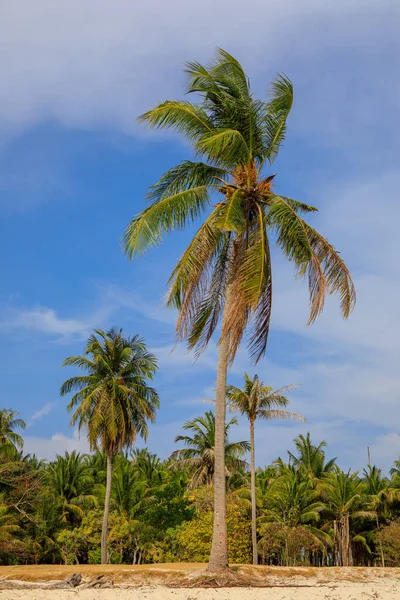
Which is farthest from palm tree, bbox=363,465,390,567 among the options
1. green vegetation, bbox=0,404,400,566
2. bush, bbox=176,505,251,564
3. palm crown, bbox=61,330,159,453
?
palm crown, bbox=61,330,159,453

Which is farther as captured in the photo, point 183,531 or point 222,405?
point 183,531

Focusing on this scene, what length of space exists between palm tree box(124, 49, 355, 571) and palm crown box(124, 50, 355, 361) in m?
0.03

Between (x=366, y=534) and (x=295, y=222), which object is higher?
(x=295, y=222)

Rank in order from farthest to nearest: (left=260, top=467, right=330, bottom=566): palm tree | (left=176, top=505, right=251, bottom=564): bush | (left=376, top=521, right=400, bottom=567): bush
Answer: (left=260, top=467, right=330, bottom=566): palm tree
(left=376, top=521, right=400, bottom=567): bush
(left=176, top=505, right=251, bottom=564): bush

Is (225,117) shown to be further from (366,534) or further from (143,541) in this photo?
(366,534)

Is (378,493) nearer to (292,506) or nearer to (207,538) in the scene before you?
(292,506)

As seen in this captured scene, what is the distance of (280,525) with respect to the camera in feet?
127

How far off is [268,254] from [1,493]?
26.7m

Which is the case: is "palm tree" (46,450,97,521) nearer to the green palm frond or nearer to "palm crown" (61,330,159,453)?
"palm crown" (61,330,159,453)

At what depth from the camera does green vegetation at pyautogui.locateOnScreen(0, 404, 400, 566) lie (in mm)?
34750

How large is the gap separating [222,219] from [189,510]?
93.1 ft

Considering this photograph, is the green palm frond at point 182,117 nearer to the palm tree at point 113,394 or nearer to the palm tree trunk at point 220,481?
the palm tree trunk at point 220,481

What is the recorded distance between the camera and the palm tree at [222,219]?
53.9 ft

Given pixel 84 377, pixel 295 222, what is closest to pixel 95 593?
pixel 295 222
